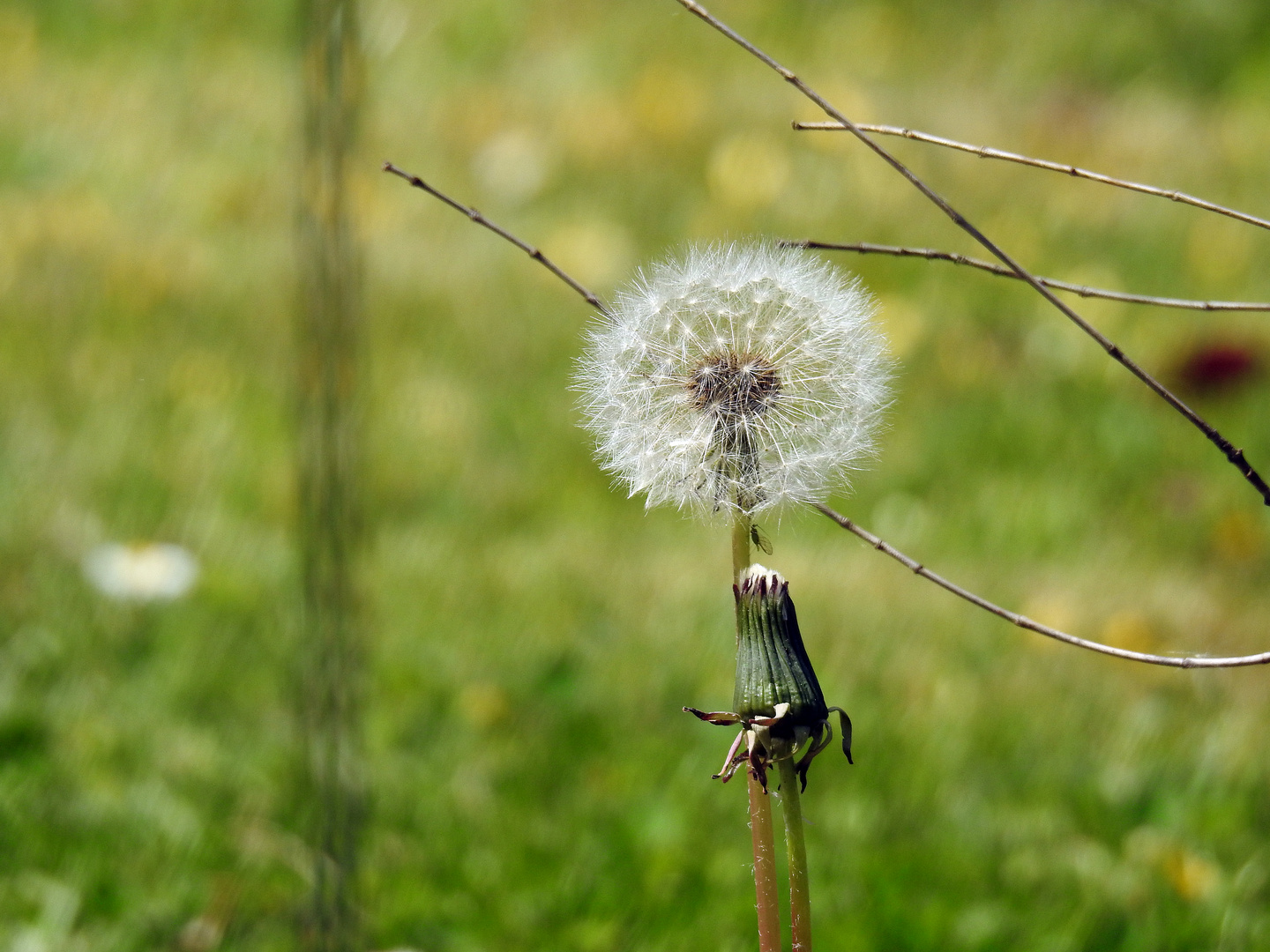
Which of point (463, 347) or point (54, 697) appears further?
point (463, 347)

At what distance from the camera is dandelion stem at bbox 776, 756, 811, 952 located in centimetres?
84

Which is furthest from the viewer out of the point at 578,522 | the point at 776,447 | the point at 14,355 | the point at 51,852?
the point at 14,355

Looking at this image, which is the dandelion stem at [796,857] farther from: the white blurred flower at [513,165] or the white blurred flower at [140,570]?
the white blurred flower at [513,165]

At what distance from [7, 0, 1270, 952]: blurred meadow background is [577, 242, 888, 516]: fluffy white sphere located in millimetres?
676

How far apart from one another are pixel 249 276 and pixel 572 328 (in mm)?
935

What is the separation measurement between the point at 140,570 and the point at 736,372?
1.95 m

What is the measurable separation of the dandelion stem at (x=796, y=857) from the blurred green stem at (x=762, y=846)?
0.01 m

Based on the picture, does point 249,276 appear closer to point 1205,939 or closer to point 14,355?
point 14,355

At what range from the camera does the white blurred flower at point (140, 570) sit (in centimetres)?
256

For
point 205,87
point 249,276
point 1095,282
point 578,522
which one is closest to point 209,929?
point 578,522

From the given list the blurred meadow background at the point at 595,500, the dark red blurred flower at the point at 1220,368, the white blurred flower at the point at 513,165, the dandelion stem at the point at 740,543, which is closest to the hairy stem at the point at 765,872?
the dandelion stem at the point at 740,543

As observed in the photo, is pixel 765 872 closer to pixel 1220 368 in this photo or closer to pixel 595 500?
pixel 595 500

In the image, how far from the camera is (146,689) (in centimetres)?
231

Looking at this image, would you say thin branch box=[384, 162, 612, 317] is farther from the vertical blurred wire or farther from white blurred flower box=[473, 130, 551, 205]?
white blurred flower box=[473, 130, 551, 205]
